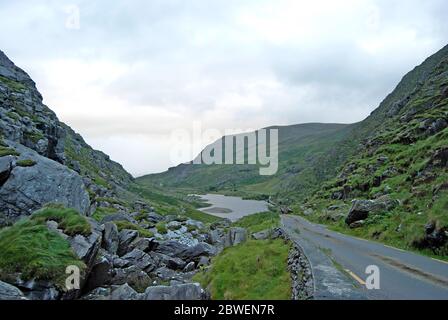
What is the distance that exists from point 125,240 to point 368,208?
2491 centimetres

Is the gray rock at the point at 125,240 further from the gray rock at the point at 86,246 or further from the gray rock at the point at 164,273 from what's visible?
the gray rock at the point at 86,246

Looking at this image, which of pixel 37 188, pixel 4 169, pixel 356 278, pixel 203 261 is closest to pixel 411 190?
pixel 203 261

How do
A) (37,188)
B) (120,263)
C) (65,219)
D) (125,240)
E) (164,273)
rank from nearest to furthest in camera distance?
(65,219), (120,263), (164,273), (125,240), (37,188)

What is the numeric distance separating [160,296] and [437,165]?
33261 mm

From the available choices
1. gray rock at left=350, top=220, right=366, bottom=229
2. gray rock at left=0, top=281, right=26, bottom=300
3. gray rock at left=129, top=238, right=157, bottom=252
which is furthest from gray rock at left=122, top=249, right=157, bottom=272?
gray rock at left=350, top=220, right=366, bottom=229

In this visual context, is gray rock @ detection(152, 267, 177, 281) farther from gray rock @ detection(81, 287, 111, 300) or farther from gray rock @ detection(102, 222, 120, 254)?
gray rock @ detection(81, 287, 111, 300)

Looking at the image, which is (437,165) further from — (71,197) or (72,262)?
(71,197)

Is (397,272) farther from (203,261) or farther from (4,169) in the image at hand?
(4,169)

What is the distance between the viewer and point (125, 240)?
113 ft

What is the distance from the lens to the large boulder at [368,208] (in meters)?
32.9

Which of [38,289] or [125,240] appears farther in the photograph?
[125,240]

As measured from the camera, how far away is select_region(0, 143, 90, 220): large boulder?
32125 mm

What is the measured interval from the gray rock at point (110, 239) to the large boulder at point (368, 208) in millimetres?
24323
